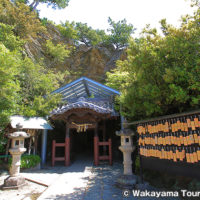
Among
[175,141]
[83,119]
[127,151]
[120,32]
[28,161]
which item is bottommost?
[28,161]

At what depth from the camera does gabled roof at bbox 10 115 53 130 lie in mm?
8921

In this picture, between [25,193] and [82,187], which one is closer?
[25,193]

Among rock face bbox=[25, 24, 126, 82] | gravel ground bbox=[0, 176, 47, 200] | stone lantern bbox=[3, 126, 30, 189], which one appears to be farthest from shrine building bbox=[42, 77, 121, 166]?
rock face bbox=[25, 24, 126, 82]

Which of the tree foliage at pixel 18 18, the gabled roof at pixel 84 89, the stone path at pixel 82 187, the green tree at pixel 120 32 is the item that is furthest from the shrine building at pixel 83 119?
the green tree at pixel 120 32

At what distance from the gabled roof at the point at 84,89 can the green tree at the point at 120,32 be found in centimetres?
2048

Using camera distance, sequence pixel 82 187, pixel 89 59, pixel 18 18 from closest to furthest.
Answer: pixel 82 187 < pixel 18 18 < pixel 89 59

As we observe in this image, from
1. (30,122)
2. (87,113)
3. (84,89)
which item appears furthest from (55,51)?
(87,113)

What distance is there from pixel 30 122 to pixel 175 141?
27.2 feet

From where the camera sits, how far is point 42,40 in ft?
83.8

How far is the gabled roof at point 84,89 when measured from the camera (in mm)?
11816

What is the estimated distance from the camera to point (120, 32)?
A: 101 ft

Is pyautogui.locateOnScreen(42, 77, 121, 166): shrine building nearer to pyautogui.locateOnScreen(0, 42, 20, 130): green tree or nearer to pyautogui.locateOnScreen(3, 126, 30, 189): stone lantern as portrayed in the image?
pyautogui.locateOnScreen(0, 42, 20, 130): green tree

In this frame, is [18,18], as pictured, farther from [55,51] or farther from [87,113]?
[87,113]

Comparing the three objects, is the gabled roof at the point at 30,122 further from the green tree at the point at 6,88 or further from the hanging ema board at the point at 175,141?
the hanging ema board at the point at 175,141
